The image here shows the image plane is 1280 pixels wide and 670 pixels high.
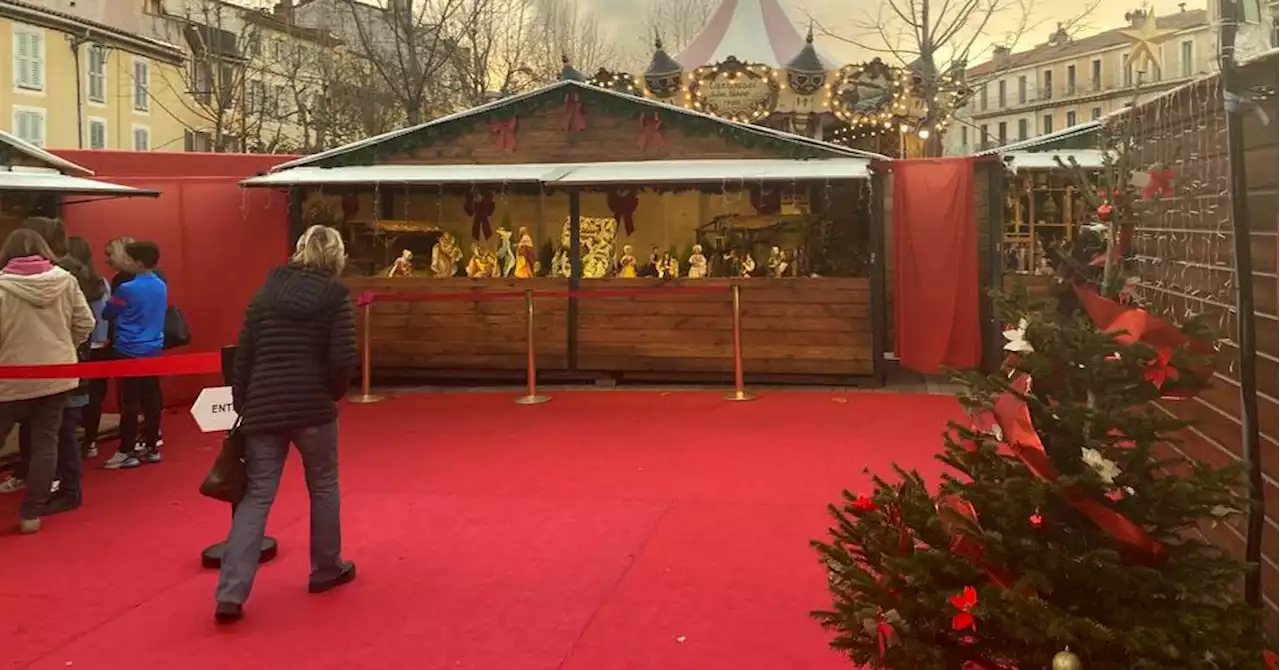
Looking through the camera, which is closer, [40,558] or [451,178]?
[40,558]

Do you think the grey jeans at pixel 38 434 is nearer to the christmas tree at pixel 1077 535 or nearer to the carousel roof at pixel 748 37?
the christmas tree at pixel 1077 535

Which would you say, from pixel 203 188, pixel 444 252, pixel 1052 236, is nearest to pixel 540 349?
pixel 444 252

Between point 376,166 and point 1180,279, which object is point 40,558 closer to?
point 1180,279

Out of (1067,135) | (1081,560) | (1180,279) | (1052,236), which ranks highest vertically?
(1067,135)

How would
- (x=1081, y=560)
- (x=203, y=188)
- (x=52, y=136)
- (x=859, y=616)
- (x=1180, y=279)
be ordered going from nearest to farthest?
(x=1081, y=560) → (x=859, y=616) → (x=1180, y=279) → (x=203, y=188) → (x=52, y=136)

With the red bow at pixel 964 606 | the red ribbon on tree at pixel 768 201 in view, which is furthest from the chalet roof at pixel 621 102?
the red bow at pixel 964 606

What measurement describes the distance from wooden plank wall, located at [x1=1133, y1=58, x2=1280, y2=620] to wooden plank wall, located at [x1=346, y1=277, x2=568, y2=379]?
8013mm

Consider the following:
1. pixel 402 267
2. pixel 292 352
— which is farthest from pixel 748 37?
pixel 292 352

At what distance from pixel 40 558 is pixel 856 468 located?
504 centimetres

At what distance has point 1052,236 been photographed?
39.7ft

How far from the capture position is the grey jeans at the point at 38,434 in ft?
19.2

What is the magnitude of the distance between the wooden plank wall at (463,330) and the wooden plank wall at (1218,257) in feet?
26.3

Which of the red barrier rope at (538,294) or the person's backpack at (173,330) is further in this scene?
the red barrier rope at (538,294)

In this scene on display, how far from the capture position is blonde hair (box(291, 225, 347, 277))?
183 inches
